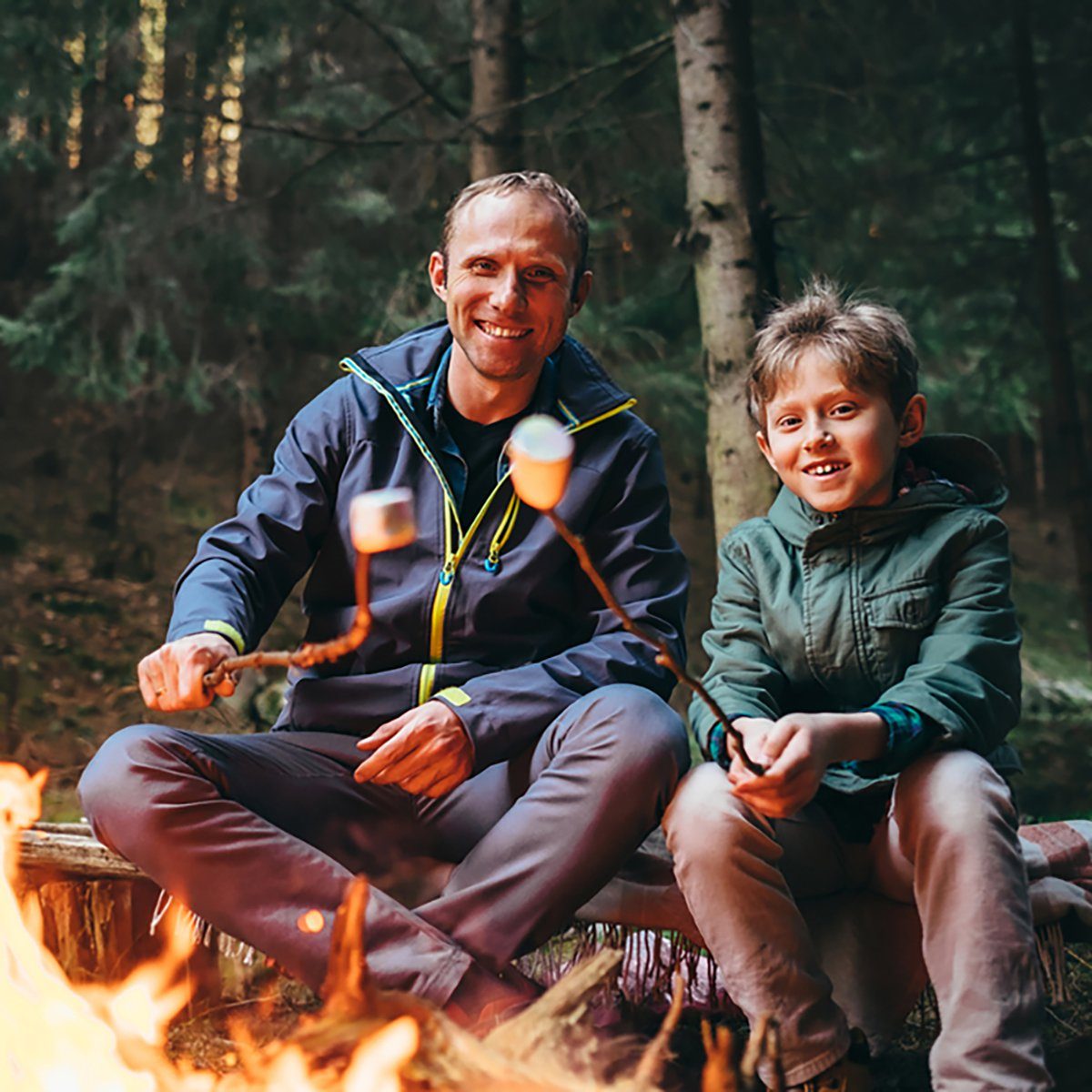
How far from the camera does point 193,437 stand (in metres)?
11.1

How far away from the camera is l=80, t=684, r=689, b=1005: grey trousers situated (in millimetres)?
2283

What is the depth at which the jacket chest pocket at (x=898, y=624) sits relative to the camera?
2.48 meters

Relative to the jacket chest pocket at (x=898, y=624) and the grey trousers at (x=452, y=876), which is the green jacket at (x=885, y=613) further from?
the grey trousers at (x=452, y=876)

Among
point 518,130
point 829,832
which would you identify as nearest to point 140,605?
point 518,130

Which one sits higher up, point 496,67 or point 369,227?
point 369,227

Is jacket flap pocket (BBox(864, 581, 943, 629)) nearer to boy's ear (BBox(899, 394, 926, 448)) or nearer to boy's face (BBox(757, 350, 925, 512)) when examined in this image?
boy's face (BBox(757, 350, 925, 512))

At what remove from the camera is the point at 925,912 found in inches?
85.1

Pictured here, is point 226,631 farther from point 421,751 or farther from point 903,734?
point 903,734

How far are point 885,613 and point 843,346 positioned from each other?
61 centimetres

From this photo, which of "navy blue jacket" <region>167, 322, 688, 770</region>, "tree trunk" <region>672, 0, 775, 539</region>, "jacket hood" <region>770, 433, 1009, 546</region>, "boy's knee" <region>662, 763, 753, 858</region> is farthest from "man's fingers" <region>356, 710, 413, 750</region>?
"tree trunk" <region>672, 0, 775, 539</region>

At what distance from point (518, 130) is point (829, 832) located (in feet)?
17.1

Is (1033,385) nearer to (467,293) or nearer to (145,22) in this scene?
(145,22)

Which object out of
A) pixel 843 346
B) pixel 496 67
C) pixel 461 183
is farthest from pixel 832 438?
pixel 461 183

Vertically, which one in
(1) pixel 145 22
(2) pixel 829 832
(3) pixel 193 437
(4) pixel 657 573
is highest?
(1) pixel 145 22
